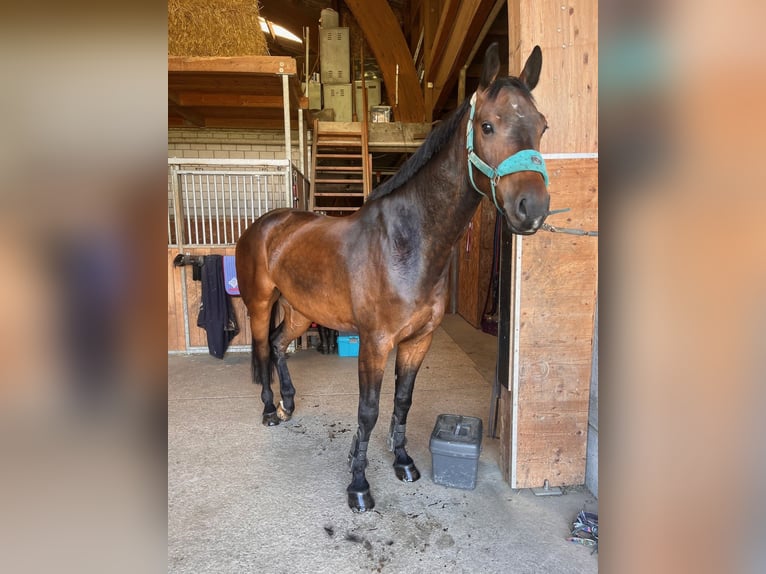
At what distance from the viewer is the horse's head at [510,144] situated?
1285 mm

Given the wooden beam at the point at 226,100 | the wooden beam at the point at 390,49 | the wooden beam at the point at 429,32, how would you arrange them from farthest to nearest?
1. the wooden beam at the point at 390,49
2. the wooden beam at the point at 429,32
3. the wooden beam at the point at 226,100

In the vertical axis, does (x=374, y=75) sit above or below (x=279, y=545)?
above

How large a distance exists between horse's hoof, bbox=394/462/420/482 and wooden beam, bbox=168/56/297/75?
3991 mm

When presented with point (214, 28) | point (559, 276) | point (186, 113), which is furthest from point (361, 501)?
point (186, 113)

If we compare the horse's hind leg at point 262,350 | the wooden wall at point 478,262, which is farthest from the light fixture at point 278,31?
the horse's hind leg at point 262,350

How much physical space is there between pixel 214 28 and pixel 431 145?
422 centimetres

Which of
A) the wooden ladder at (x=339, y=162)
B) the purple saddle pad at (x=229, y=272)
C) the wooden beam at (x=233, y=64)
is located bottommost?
the purple saddle pad at (x=229, y=272)

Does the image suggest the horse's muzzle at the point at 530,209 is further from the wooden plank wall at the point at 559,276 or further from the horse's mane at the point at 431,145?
the wooden plank wall at the point at 559,276

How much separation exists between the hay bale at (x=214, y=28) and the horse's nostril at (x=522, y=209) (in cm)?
457

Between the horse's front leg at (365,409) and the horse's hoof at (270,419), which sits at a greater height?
the horse's front leg at (365,409)
